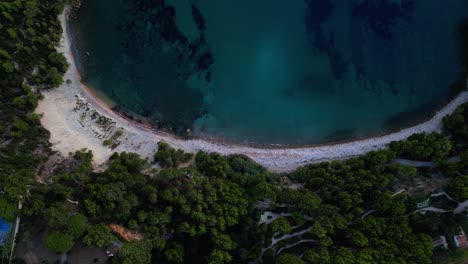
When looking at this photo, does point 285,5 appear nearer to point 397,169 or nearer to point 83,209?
point 397,169

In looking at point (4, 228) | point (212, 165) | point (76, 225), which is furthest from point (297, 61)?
point (4, 228)

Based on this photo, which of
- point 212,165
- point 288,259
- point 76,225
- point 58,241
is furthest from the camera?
point 212,165

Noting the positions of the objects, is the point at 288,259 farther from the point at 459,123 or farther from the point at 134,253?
the point at 459,123

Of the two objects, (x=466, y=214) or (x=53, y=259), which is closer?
(x=53, y=259)

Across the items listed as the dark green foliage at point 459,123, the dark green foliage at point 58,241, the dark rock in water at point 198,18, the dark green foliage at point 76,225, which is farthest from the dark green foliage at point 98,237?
the dark green foliage at point 459,123

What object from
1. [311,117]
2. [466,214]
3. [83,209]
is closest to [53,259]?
[83,209]

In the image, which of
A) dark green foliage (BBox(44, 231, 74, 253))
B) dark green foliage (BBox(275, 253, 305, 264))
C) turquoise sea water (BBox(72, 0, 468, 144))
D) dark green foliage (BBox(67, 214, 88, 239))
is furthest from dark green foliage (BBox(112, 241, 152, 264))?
turquoise sea water (BBox(72, 0, 468, 144))
